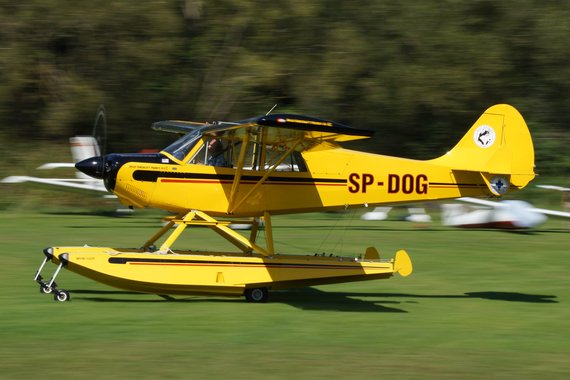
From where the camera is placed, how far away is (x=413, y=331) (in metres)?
9.44

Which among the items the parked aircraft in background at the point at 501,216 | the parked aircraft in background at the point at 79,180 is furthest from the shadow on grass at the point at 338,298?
the parked aircraft in background at the point at 79,180

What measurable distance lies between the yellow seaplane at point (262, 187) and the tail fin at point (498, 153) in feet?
0.05

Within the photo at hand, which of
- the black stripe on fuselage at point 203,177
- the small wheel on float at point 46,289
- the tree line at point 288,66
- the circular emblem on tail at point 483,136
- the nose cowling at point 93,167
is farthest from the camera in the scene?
the tree line at point 288,66

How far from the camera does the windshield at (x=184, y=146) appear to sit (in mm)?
11227

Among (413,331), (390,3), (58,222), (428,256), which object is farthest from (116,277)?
(390,3)

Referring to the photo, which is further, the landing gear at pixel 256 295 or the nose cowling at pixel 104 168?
the landing gear at pixel 256 295

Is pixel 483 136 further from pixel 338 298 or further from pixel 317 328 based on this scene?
pixel 317 328

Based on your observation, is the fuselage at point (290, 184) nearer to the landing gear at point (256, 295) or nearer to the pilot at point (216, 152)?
the pilot at point (216, 152)

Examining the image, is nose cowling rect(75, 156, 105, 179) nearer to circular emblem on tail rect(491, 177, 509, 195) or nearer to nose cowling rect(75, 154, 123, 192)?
nose cowling rect(75, 154, 123, 192)

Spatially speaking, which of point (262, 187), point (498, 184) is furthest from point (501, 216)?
point (262, 187)

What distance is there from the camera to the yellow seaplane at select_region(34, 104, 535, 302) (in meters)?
10.5

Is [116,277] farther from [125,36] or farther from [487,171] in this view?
[125,36]

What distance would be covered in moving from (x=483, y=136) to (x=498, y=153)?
0.35 m

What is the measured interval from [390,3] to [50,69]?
12.1 meters
